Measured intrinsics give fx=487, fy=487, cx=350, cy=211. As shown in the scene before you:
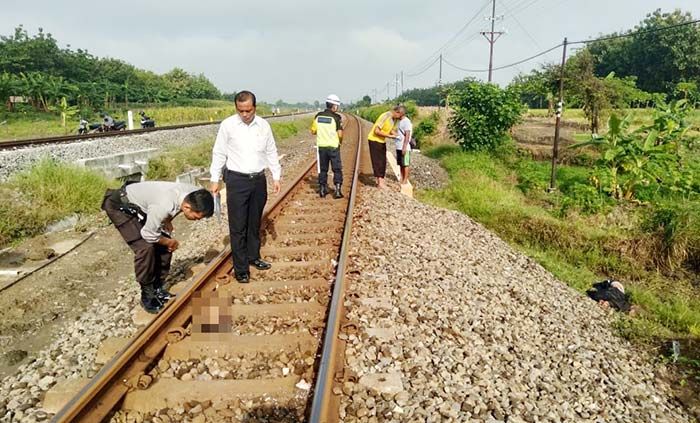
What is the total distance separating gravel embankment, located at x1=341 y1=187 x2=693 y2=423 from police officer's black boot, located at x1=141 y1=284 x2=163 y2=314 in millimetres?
1742

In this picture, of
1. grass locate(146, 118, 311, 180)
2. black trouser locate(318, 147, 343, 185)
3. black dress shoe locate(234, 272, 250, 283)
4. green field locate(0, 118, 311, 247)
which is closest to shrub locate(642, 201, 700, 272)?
black trouser locate(318, 147, 343, 185)

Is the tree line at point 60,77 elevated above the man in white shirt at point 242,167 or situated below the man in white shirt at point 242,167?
above

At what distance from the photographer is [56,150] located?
12.8 meters

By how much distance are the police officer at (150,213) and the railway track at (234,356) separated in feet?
1.35

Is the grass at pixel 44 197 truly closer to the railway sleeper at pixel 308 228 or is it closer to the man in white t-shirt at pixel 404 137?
the railway sleeper at pixel 308 228

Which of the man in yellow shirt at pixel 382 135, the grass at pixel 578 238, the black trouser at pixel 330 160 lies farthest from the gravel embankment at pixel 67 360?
the grass at pixel 578 238

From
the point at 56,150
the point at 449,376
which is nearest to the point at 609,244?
the point at 449,376

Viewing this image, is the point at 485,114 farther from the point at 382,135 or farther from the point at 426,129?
the point at 382,135

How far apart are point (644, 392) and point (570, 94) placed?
1603cm

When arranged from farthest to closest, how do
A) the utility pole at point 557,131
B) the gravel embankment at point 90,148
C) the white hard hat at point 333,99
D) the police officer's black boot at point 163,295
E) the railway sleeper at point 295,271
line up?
the utility pole at point 557,131 → the gravel embankment at point 90,148 → the white hard hat at point 333,99 → the railway sleeper at point 295,271 → the police officer's black boot at point 163,295

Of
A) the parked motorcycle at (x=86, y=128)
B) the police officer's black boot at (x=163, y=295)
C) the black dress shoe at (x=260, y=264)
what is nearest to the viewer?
the police officer's black boot at (x=163, y=295)

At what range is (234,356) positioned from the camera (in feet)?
11.8

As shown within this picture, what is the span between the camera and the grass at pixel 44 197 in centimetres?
831

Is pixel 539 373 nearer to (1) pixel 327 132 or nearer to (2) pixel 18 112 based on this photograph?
(1) pixel 327 132
